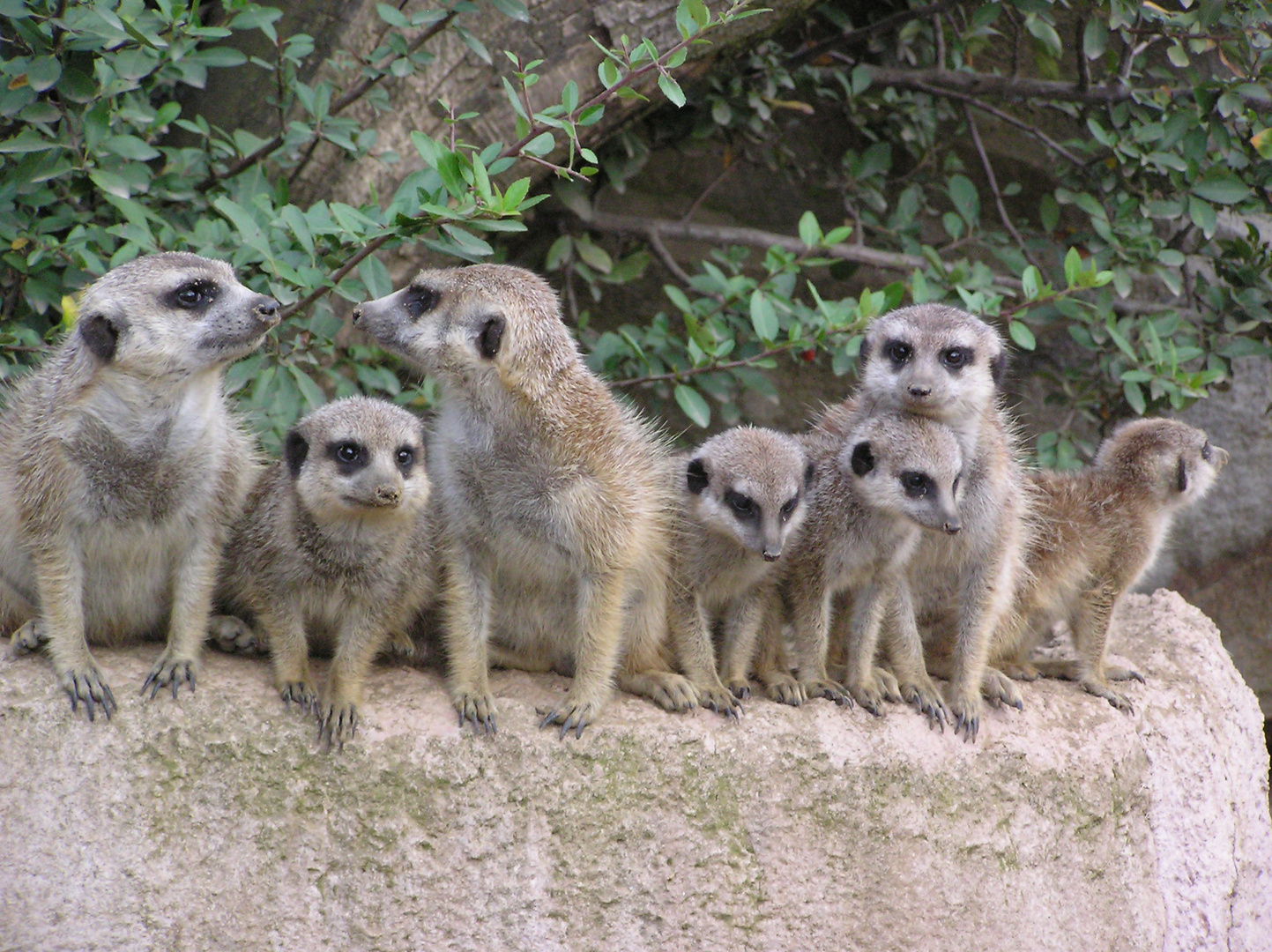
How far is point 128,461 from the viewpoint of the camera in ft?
9.13

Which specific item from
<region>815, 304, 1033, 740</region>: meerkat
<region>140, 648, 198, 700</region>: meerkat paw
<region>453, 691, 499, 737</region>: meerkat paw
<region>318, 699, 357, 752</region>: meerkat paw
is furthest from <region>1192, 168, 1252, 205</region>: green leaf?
<region>140, 648, 198, 700</region>: meerkat paw

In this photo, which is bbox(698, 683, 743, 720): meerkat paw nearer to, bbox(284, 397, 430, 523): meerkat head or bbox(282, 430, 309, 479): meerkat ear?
bbox(284, 397, 430, 523): meerkat head

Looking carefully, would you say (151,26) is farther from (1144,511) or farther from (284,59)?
(1144,511)

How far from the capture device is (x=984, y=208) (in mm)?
5527

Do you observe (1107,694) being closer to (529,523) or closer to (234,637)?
(529,523)

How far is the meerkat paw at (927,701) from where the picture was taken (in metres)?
3.25

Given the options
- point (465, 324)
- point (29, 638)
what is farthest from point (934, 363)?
point (29, 638)

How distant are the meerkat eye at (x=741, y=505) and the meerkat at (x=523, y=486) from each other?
224 millimetres

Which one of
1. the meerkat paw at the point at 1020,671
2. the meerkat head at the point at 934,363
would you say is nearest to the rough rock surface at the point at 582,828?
the meerkat paw at the point at 1020,671

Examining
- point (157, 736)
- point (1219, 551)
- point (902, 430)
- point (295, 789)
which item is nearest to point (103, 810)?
point (157, 736)

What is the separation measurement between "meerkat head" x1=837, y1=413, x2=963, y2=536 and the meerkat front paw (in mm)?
2099

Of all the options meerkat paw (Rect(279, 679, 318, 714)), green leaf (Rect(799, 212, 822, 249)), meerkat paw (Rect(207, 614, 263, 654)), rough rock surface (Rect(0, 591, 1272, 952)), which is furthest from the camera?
green leaf (Rect(799, 212, 822, 249))

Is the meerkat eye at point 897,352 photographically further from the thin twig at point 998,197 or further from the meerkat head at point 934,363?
the thin twig at point 998,197

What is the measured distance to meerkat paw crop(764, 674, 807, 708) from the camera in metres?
3.23
